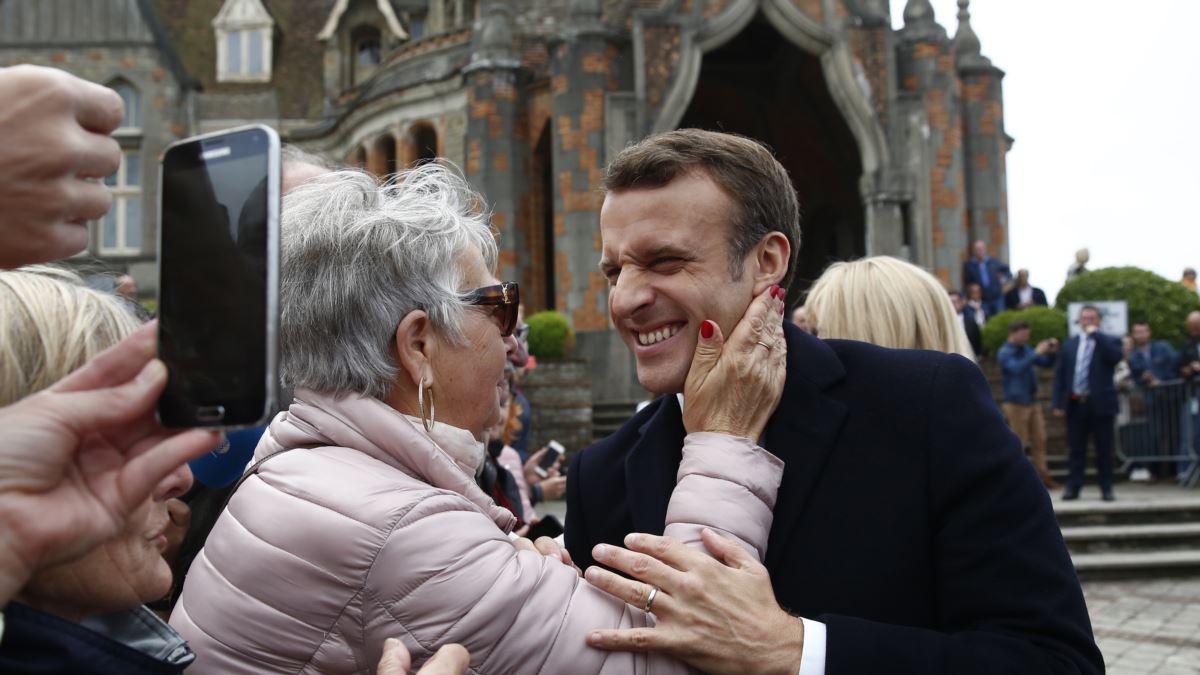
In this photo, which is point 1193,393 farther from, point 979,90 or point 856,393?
point 856,393

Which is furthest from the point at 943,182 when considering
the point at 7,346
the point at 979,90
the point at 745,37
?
the point at 7,346

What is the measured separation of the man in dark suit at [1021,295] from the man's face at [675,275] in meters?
15.9

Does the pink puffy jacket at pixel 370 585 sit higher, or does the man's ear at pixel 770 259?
the man's ear at pixel 770 259

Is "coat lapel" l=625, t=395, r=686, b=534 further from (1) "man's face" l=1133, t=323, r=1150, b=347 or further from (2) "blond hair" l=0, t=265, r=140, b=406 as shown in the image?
(1) "man's face" l=1133, t=323, r=1150, b=347

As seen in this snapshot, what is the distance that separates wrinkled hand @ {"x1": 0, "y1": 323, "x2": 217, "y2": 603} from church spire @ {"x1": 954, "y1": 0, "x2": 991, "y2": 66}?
69.3 feet

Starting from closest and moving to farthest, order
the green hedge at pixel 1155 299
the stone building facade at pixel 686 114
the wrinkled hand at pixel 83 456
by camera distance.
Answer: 1. the wrinkled hand at pixel 83 456
2. the green hedge at pixel 1155 299
3. the stone building facade at pixel 686 114

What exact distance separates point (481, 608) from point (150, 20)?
91.5 feet

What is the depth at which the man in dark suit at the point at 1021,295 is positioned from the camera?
17281 millimetres

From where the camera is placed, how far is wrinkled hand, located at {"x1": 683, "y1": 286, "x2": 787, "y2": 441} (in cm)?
229

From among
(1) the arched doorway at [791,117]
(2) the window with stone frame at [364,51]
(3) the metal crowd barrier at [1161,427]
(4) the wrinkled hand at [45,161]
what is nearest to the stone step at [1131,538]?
(3) the metal crowd barrier at [1161,427]

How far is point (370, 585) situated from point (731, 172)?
52.1 inches

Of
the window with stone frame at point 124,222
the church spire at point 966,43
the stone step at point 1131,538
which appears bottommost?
the stone step at point 1131,538

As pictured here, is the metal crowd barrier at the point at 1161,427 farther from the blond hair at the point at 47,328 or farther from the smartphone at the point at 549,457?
the blond hair at the point at 47,328

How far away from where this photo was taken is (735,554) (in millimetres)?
2068
